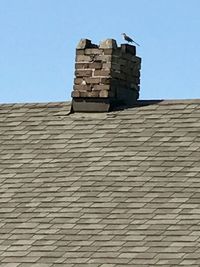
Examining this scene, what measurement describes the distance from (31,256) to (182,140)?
3.22m

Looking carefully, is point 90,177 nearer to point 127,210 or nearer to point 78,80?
point 127,210

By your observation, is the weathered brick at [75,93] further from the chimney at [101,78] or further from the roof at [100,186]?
the roof at [100,186]

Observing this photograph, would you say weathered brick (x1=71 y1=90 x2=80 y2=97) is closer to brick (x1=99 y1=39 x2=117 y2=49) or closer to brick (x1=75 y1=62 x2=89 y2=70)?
brick (x1=75 y1=62 x2=89 y2=70)

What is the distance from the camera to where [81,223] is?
54.5 feet

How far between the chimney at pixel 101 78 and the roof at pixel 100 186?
0.27 m

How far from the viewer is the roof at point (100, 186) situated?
15.8m

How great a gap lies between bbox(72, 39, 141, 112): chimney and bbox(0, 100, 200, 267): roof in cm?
27

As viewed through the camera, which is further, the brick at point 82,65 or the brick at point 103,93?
the brick at point 82,65

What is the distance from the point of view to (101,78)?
20.0 metres

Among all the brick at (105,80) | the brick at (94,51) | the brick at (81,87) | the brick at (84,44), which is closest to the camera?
the brick at (105,80)

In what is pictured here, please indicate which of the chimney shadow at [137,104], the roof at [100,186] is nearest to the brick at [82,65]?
the roof at [100,186]

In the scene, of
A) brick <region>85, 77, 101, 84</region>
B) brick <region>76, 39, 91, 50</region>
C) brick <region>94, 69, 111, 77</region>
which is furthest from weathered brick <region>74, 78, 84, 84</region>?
brick <region>76, 39, 91, 50</region>

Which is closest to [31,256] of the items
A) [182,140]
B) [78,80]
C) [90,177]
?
[90,177]

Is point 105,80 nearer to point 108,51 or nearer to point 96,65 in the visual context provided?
point 96,65
